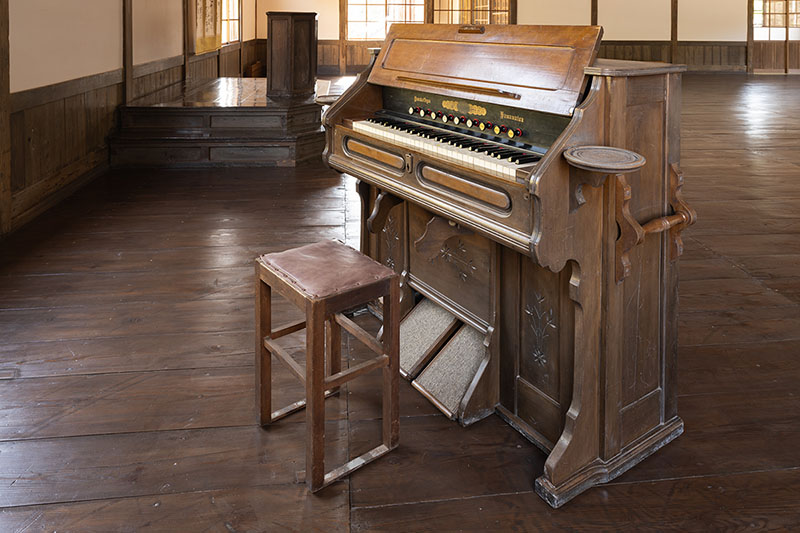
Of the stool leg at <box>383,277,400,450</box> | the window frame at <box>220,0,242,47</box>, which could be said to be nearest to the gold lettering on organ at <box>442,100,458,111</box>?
the stool leg at <box>383,277,400,450</box>

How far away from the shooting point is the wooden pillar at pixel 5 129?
3.75m

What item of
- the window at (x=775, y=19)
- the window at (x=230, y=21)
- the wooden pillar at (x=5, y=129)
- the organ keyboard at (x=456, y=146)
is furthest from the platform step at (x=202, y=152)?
the window at (x=775, y=19)

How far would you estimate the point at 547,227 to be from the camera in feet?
4.93

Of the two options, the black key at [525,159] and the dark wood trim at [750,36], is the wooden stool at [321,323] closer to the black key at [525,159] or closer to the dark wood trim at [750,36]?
the black key at [525,159]

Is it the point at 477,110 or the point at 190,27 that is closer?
the point at 477,110

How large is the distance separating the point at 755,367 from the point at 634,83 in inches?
49.2

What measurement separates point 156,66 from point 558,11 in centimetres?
927

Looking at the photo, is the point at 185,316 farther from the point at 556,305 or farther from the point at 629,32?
the point at 629,32

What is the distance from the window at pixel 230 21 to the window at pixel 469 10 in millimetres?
4125

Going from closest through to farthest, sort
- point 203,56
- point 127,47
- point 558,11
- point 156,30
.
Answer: point 127,47
point 156,30
point 203,56
point 558,11

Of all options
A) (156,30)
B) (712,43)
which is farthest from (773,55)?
(156,30)

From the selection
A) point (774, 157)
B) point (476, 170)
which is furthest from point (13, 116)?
point (774, 157)

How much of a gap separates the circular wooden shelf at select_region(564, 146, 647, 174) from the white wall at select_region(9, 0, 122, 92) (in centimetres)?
359

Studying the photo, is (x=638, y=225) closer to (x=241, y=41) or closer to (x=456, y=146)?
(x=456, y=146)
